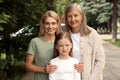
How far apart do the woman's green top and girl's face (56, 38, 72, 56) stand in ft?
0.48

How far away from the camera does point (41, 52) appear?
3756 millimetres

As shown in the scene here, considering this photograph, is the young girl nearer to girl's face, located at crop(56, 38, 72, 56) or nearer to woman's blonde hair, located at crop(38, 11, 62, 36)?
girl's face, located at crop(56, 38, 72, 56)

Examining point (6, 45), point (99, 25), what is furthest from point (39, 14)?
point (99, 25)

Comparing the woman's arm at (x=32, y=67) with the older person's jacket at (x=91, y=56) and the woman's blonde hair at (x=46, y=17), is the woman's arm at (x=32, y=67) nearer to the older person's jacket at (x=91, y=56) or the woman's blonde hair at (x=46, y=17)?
the woman's blonde hair at (x=46, y=17)

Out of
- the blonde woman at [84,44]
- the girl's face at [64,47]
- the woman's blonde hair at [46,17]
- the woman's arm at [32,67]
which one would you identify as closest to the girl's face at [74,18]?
the blonde woman at [84,44]

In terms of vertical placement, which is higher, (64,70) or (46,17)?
(46,17)

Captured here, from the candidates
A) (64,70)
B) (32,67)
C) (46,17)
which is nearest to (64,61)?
(64,70)

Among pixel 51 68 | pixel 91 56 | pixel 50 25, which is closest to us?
pixel 51 68

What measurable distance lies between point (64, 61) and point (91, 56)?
14.1 inches

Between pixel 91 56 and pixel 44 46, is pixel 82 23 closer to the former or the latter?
pixel 91 56

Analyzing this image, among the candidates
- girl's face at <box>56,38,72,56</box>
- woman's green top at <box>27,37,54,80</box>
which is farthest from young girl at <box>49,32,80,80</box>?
woman's green top at <box>27,37,54,80</box>

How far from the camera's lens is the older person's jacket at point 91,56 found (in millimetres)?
3793

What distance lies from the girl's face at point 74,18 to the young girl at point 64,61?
184mm

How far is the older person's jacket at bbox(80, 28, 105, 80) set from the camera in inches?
149
